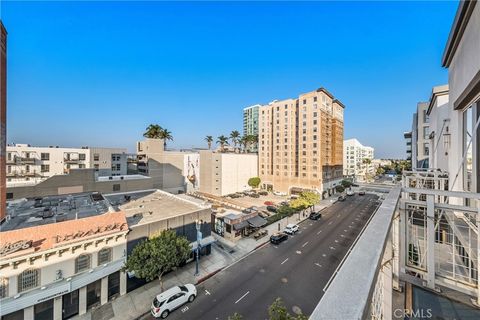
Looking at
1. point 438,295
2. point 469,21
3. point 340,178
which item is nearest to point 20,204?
point 438,295

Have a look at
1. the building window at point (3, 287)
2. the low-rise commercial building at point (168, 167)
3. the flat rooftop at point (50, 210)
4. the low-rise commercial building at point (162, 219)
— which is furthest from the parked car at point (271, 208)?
the building window at point (3, 287)

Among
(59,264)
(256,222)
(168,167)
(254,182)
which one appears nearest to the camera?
(59,264)

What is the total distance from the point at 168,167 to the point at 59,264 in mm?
37897

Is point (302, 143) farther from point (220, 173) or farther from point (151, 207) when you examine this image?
point (151, 207)

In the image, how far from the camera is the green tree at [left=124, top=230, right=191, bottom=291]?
13.5 metres

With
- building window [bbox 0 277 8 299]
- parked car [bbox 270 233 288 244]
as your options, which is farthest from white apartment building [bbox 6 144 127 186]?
parked car [bbox 270 233 288 244]

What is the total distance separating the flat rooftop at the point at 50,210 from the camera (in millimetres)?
14398

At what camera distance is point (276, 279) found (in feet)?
52.9

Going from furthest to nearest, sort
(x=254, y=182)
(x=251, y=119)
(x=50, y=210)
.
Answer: (x=251, y=119), (x=254, y=182), (x=50, y=210)

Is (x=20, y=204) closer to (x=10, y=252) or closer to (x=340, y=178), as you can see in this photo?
(x=10, y=252)

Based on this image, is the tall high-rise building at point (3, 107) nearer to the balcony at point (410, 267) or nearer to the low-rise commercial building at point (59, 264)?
the low-rise commercial building at point (59, 264)

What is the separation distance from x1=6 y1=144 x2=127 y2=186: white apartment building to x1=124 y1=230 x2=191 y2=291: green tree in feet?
107

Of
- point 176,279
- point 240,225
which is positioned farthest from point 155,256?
point 240,225

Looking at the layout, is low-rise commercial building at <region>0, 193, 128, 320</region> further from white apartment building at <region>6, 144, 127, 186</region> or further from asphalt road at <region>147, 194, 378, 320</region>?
white apartment building at <region>6, 144, 127, 186</region>
